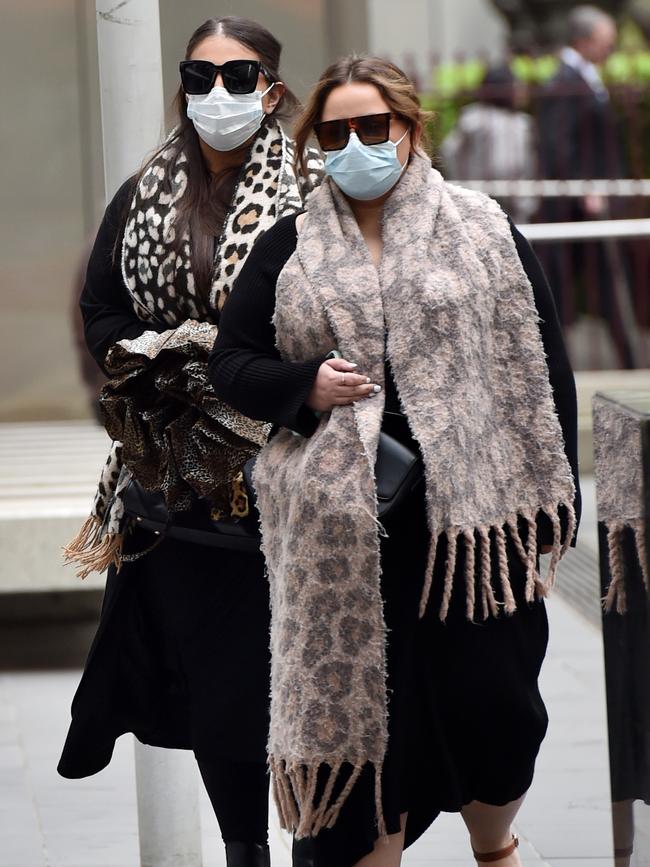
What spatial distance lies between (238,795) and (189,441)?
2.44 feet

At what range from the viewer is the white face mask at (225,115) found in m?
3.40

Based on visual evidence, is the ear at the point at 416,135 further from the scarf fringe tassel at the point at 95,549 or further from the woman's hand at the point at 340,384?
the scarf fringe tassel at the point at 95,549

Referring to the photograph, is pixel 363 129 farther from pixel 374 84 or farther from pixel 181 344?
pixel 181 344

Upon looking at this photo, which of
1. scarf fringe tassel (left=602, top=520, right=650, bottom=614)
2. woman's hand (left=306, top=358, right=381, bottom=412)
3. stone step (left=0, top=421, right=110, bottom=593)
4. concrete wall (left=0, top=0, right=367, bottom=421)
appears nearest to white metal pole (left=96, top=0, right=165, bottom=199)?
woman's hand (left=306, top=358, right=381, bottom=412)

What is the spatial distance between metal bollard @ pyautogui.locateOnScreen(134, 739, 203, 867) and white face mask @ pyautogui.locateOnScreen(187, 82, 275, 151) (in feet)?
4.42

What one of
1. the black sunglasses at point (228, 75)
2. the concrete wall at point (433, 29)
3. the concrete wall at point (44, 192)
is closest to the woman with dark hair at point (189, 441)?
the black sunglasses at point (228, 75)

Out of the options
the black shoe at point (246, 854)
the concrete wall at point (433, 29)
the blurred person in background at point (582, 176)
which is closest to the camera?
the black shoe at point (246, 854)

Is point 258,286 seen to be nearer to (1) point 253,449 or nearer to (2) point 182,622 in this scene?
(1) point 253,449

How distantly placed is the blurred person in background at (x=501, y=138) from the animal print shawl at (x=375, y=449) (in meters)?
7.22

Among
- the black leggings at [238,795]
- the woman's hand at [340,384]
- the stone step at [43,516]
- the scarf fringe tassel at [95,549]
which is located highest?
the woman's hand at [340,384]

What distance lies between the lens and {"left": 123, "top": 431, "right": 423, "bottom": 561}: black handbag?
9.68 ft

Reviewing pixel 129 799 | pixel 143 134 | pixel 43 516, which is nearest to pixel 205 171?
pixel 143 134

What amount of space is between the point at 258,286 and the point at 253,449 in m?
0.38

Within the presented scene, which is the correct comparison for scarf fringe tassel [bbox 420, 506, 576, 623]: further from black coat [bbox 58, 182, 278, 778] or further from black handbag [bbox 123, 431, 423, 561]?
black coat [bbox 58, 182, 278, 778]
